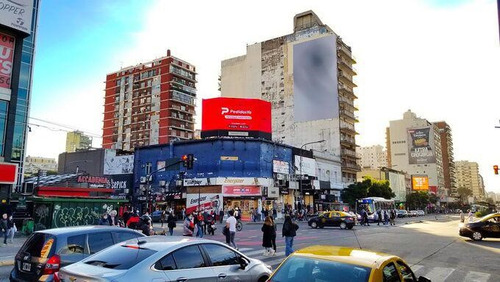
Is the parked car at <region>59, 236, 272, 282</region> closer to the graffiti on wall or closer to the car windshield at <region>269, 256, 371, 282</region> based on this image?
the car windshield at <region>269, 256, 371, 282</region>

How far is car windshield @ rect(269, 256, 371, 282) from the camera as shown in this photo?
474 centimetres

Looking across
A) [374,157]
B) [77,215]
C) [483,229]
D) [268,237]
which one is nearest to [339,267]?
[268,237]

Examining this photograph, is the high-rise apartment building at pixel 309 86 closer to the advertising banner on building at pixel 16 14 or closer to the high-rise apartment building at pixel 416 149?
the advertising banner on building at pixel 16 14

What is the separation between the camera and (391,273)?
16.8 ft

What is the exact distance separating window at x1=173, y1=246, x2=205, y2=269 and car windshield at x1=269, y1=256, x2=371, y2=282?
5.01 ft

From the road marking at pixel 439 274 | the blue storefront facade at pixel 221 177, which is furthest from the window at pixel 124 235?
the blue storefront facade at pixel 221 177

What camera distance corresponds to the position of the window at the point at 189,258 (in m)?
5.91

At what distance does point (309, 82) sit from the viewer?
252 ft

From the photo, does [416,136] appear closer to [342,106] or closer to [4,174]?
[342,106]

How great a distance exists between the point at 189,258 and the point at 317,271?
217 centimetres

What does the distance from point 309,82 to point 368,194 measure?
2421cm

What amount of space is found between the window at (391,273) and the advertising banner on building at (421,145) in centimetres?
14163

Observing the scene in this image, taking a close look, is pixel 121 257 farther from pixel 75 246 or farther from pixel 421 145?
pixel 421 145

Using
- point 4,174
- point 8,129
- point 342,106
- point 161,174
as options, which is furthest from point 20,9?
point 342,106
